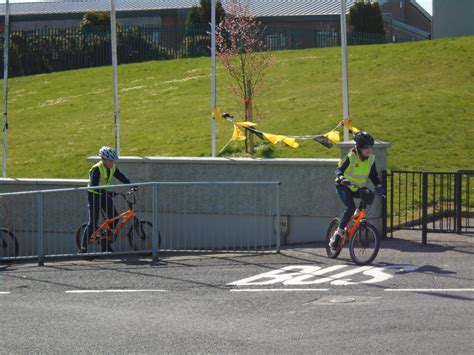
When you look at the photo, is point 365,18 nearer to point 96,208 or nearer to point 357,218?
point 96,208

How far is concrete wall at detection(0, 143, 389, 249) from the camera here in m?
15.0

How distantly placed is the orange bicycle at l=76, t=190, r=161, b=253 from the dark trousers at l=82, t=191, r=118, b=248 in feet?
0.22

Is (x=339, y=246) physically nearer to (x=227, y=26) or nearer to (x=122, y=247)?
(x=122, y=247)

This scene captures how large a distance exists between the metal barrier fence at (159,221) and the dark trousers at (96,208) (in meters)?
0.17

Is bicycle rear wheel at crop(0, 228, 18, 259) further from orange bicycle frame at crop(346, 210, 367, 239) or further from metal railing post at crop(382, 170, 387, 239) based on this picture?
orange bicycle frame at crop(346, 210, 367, 239)

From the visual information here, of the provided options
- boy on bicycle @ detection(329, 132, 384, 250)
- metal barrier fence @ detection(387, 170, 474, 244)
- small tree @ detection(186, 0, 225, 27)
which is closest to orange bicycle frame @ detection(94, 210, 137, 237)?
boy on bicycle @ detection(329, 132, 384, 250)

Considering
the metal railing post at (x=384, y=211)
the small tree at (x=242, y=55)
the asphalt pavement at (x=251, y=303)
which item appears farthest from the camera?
the small tree at (x=242, y=55)

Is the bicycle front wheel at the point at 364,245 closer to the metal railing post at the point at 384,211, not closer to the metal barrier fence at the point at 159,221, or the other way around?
the metal barrier fence at the point at 159,221

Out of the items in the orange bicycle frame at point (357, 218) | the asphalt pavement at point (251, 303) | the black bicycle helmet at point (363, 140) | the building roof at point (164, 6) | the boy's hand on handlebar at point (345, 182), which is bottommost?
the asphalt pavement at point (251, 303)

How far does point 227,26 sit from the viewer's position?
22.8 meters

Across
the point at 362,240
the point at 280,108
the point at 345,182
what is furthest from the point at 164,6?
the point at 362,240

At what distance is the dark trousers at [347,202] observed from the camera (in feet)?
42.2

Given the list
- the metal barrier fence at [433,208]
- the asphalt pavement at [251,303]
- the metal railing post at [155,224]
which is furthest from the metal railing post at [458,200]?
the metal railing post at [155,224]

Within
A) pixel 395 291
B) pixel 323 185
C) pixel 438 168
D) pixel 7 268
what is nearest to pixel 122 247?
pixel 7 268
